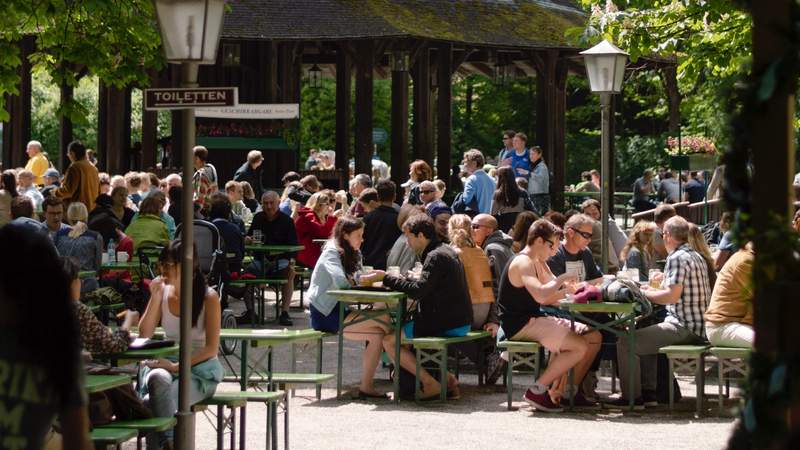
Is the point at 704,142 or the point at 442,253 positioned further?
the point at 704,142

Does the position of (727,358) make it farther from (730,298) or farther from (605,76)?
(605,76)

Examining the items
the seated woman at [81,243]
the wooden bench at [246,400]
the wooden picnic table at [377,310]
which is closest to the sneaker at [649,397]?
the wooden picnic table at [377,310]

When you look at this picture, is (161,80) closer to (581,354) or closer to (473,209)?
(473,209)

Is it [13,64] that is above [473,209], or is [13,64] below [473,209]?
above

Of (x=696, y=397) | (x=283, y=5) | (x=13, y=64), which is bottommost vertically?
(x=696, y=397)

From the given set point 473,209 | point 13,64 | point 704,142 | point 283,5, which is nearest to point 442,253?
point 13,64

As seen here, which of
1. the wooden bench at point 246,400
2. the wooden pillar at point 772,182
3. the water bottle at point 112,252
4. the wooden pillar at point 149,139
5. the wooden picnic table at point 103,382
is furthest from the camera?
the wooden pillar at point 149,139

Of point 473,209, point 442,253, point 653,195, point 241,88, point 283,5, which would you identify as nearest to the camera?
point 442,253

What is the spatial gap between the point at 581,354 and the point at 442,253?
4.44 ft

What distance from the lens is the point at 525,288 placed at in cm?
1277

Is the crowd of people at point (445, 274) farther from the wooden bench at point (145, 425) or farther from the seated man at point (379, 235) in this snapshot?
the wooden bench at point (145, 425)

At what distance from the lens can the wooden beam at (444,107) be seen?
30.7m

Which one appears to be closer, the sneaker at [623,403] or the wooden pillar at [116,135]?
the sneaker at [623,403]

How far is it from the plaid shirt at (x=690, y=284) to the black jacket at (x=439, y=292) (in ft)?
5.23
